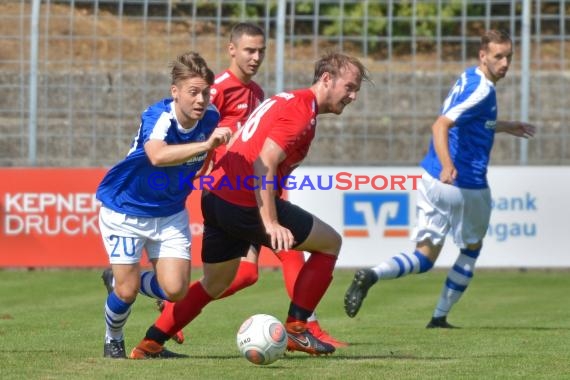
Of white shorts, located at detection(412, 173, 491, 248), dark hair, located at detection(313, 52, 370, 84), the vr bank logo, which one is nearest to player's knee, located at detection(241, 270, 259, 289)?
dark hair, located at detection(313, 52, 370, 84)

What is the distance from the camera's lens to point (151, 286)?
26.7 ft

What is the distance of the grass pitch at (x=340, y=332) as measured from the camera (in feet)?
23.7

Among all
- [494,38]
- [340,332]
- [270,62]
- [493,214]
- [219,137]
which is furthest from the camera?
[270,62]

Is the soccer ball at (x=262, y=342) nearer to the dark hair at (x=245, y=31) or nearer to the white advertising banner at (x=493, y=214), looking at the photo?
the dark hair at (x=245, y=31)

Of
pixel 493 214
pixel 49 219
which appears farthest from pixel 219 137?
pixel 493 214

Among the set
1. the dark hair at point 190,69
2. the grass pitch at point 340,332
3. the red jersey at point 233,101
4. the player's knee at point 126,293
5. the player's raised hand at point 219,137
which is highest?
the dark hair at point 190,69

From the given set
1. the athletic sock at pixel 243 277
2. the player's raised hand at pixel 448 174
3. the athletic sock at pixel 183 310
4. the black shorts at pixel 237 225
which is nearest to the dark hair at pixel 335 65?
the black shorts at pixel 237 225

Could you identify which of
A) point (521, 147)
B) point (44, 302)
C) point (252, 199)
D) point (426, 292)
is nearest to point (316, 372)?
point (252, 199)

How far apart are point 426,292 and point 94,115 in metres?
4.89

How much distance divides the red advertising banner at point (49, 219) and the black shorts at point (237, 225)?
723 cm

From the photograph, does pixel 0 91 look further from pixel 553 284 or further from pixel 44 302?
pixel 553 284

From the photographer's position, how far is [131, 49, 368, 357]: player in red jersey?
758 cm

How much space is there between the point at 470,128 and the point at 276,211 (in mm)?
3312

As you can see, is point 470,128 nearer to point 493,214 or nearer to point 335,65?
point 335,65
